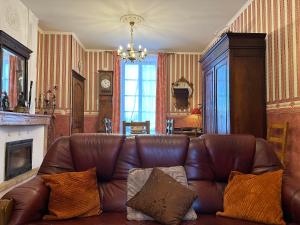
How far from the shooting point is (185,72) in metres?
6.97

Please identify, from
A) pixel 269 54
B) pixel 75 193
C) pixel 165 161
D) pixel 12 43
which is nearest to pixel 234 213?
pixel 165 161

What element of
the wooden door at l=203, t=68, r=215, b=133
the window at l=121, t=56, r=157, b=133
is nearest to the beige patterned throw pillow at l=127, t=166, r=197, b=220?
the wooden door at l=203, t=68, r=215, b=133

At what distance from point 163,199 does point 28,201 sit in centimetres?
87

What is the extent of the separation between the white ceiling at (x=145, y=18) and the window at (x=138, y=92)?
2.80 ft

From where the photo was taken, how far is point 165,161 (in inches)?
82.9

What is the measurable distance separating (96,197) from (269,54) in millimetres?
2870

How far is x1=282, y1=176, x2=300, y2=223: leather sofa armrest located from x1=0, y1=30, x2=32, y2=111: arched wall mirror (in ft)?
11.0

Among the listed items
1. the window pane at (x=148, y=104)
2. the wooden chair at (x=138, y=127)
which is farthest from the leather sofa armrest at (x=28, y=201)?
the window pane at (x=148, y=104)

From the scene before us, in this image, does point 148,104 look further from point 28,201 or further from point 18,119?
point 28,201

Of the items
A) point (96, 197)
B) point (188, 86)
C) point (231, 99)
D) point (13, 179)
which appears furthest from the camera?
point (188, 86)

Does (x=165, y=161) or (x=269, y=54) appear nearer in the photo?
(x=165, y=161)

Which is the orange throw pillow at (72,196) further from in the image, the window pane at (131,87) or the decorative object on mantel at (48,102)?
the window pane at (131,87)

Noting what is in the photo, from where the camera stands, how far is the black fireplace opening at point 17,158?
3.60m

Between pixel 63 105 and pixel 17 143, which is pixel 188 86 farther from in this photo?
pixel 17 143
